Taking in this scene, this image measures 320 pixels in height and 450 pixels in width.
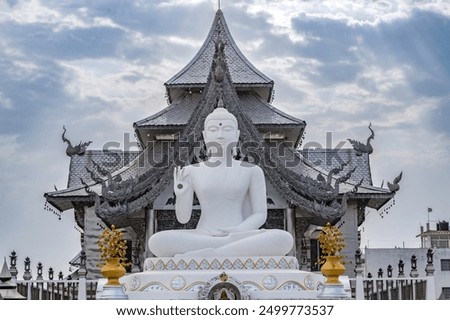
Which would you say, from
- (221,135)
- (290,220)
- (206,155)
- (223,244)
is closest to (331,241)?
(223,244)

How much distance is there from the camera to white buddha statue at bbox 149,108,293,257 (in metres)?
11.5

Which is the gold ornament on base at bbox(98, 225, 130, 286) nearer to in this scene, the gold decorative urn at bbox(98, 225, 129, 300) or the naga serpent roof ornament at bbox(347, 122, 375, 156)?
the gold decorative urn at bbox(98, 225, 129, 300)

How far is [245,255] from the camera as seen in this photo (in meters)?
11.4

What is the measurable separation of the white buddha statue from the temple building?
144 inches

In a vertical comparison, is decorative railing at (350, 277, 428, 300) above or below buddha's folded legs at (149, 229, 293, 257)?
below

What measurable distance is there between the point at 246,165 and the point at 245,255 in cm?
152

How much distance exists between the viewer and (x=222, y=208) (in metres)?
12.1

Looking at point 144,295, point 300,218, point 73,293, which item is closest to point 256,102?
point 300,218

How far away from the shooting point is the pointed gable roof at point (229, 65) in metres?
21.4

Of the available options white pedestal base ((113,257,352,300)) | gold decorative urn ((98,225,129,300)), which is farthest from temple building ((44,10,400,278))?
gold decorative urn ((98,225,129,300))

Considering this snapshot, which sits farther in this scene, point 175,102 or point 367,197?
point 175,102
